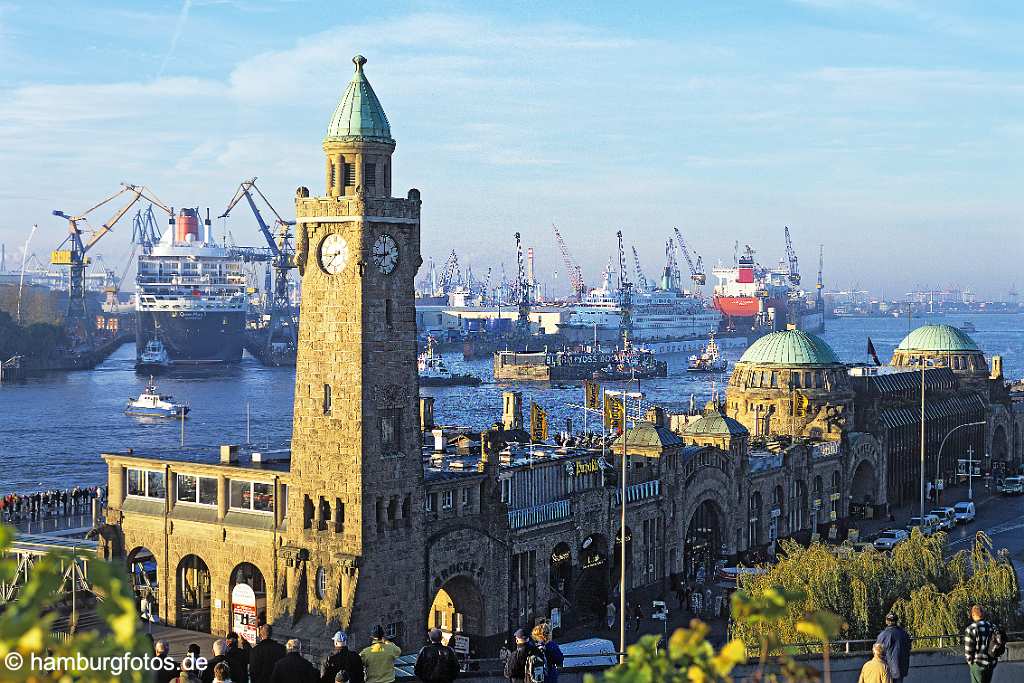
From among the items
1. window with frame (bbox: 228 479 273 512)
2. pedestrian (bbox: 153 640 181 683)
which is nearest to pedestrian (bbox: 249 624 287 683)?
pedestrian (bbox: 153 640 181 683)

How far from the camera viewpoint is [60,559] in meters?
9.31

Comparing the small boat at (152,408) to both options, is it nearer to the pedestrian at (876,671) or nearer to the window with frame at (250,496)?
the window with frame at (250,496)

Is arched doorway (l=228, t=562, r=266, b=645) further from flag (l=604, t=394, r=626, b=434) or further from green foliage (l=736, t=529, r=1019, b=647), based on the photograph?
flag (l=604, t=394, r=626, b=434)

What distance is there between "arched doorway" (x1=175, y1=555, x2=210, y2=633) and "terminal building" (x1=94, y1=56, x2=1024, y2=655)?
68 millimetres

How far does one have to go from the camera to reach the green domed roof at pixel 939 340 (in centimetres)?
10800

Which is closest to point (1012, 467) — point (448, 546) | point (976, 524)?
point (976, 524)

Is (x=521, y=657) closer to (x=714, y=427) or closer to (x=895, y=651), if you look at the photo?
(x=895, y=651)

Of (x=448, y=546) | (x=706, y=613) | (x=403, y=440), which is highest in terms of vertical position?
(x=403, y=440)

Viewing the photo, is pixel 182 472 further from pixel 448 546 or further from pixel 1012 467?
pixel 1012 467

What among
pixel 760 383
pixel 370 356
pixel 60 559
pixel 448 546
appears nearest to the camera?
pixel 60 559

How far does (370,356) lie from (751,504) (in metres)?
31.3

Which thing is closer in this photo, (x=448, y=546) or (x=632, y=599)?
(x=448, y=546)

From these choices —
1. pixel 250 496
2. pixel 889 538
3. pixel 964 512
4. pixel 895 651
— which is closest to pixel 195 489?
pixel 250 496

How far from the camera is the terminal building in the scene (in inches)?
1686
